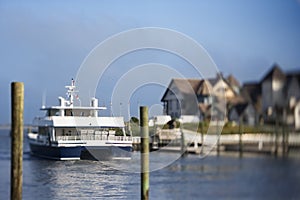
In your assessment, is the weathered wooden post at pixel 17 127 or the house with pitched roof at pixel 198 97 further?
the house with pitched roof at pixel 198 97

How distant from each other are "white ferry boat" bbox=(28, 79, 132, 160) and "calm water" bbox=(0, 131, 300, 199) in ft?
0.60

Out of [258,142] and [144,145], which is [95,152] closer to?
[144,145]

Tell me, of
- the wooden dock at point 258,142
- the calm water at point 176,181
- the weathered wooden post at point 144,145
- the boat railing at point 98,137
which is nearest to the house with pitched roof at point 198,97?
the wooden dock at point 258,142

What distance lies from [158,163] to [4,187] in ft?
10.5

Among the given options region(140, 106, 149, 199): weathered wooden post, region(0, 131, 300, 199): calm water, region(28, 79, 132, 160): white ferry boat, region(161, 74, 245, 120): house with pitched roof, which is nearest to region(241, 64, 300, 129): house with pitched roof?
region(0, 131, 300, 199): calm water

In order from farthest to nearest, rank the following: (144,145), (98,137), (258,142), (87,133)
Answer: (87,133) → (98,137) → (258,142) → (144,145)

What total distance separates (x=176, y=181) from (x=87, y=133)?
16.7 feet

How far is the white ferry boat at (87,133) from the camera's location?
8.20m

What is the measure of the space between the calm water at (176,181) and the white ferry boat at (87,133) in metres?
0.18

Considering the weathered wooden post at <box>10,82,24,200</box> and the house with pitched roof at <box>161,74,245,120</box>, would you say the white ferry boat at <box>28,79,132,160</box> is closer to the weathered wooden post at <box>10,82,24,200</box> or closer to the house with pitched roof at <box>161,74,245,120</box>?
the house with pitched roof at <box>161,74,245,120</box>

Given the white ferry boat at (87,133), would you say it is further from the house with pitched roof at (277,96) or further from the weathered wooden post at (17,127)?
the house with pitched roof at (277,96)

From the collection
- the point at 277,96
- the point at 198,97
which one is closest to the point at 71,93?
the point at 198,97

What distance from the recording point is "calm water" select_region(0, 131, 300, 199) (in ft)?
21.4

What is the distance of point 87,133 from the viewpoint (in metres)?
8.70
